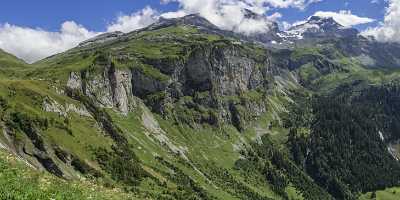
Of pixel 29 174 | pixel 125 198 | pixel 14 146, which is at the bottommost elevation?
pixel 14 146

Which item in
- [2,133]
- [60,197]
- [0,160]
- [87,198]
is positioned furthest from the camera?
[2,133]

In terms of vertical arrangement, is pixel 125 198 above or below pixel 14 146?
above

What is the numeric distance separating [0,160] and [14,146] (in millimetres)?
170523

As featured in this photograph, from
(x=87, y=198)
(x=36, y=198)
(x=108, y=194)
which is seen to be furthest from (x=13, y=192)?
(x=108, y=194)

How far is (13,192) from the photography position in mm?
27312

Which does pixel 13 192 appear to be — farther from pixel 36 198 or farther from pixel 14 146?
pixel 14 146

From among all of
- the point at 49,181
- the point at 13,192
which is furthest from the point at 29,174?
the point at 13,192

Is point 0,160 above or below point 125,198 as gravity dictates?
above

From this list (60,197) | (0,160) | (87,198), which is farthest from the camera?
(0,160)

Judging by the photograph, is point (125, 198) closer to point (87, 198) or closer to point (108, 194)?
point (108, 194)

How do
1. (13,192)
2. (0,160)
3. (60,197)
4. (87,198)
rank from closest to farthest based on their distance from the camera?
1. (13,192)
2. (60,197)
3. (87,198)
4. (0,160)

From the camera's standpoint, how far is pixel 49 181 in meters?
37.5

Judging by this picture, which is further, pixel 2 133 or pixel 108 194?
pixel 2 133

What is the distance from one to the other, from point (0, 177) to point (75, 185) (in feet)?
22.5
